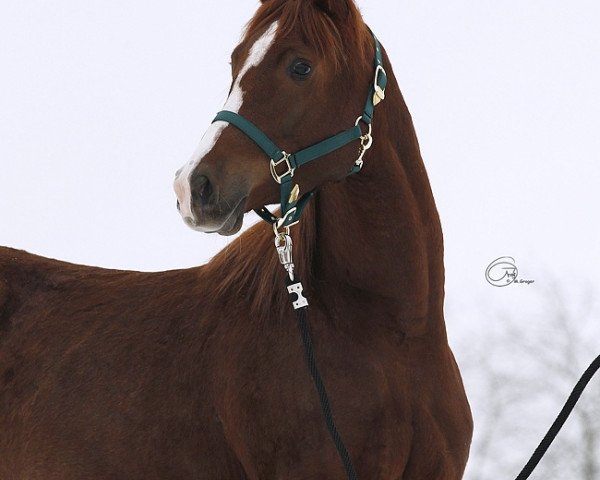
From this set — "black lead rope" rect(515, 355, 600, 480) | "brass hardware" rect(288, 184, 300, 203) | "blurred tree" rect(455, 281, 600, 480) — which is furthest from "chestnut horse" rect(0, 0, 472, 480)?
"blurred tree" rect(455, 281, 600, 480)

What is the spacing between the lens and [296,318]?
3.06 meters

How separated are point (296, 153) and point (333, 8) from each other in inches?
21.6

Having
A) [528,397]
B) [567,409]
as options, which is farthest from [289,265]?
[528,397]

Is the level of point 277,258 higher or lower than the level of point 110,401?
higher

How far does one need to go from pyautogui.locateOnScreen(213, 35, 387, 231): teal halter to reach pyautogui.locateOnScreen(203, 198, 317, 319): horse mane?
19 centimetres

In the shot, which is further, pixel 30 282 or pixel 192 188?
pixel 30 282

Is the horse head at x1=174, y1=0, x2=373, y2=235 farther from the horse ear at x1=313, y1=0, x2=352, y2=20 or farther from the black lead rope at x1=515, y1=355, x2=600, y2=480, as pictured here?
the black lead rope at x1=515, y1=355, x2=600, y2=480

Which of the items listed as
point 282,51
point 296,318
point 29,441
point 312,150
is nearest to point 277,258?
point 296,318

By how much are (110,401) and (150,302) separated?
432 mm

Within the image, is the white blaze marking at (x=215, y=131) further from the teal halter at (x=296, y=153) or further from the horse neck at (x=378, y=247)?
the horse neck at (x=378, y=247)

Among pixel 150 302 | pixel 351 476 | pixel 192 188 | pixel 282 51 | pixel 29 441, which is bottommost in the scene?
pixel 351 476

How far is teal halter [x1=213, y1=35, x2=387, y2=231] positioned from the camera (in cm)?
282

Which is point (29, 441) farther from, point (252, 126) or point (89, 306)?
point (252, 126)

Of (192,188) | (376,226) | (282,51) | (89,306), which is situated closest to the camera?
(192,188)
